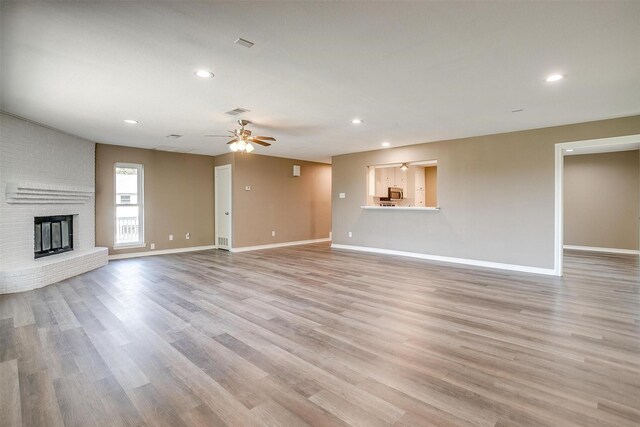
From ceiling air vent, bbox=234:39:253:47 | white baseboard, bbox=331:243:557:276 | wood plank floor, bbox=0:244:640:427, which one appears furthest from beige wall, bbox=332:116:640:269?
ceiling air vent, bbox=234:39:253:47

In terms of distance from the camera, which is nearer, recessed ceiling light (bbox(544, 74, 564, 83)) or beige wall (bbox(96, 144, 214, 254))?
recessed ceiling light (bbox(544, 74, 564, 83))

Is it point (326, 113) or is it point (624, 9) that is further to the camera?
point (326, 113)

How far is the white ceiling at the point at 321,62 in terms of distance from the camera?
2.15 metres

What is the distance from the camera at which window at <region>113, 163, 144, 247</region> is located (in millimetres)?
→ 7047

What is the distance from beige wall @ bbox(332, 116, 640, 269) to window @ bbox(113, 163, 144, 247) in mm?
5667

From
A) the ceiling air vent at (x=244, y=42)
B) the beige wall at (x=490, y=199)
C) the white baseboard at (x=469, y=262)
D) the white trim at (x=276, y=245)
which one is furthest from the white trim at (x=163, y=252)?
the ceiling air vent at (x=244, y=42)

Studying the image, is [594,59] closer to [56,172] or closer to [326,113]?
[326,113]

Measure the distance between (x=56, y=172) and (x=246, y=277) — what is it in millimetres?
3875

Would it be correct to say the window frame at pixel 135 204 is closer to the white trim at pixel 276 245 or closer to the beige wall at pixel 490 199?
the white trim at pixel 276 245

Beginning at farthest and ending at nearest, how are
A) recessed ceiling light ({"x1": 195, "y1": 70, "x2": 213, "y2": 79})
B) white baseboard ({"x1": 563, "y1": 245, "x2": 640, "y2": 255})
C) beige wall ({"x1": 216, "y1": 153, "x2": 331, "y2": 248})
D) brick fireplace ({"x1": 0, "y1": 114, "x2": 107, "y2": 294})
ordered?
1. beige wall ({"x1": 216, "y1": 153, "x2": 331, "y2": 248})
2. white baseboard ({"x1": 563, "y1": 245, "x2": 640, "y2": 255})
3. brick fireplace ({"x1": 0, "y1": 114, "x2": 107, "y2": 294})
4. recessed ceiling light ({"x1": 195, "y1": 70, "x2": 213, "y2": 79})

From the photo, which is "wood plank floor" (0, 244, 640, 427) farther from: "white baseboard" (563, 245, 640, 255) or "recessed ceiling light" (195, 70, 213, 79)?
"white baseboard" (563, 245, 640, 255)

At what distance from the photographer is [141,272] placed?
550cm

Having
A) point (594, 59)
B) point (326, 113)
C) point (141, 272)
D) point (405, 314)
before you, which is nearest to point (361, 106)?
point (326, 113)

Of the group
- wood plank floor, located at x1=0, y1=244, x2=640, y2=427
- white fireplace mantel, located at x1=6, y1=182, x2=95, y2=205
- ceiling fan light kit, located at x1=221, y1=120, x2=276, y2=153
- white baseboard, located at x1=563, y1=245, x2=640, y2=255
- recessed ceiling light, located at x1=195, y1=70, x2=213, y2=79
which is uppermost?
recessed ceiling light, located at x1=195, y1=70, x2=213, y2=79
